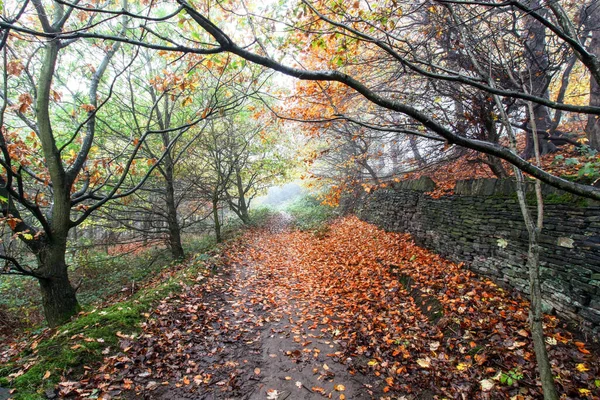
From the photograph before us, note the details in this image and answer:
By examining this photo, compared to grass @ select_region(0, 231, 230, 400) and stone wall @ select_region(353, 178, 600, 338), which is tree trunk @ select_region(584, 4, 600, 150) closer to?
stone wall @ select_region(353, 178, 600, 338)

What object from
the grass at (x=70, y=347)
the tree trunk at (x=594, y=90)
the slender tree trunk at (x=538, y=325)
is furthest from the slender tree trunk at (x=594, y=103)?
the grass at (x=70, y=347)

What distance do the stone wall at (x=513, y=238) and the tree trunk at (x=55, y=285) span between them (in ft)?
24.9

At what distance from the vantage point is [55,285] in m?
4.11

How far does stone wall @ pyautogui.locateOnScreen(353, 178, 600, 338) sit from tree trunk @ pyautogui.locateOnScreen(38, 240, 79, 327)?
7591 millimetres

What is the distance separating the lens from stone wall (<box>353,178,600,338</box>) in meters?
3.42

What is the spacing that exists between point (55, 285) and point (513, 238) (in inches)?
310

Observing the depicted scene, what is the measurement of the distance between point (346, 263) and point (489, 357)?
4.29 metres

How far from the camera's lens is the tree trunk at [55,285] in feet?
13.2

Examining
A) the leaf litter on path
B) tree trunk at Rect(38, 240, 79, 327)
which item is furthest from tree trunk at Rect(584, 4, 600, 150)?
tree trunk at Rect(38, 240, 79, 327)

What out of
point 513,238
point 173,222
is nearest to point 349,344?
point 513,238

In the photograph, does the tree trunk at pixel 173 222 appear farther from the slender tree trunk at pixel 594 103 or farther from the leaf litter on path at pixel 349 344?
the slender tree trunk at pixel 594 103

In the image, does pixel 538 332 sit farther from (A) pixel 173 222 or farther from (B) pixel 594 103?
(A) pixel 173 222

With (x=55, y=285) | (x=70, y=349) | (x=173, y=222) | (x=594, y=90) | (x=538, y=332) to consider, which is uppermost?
(x=594, y=90)

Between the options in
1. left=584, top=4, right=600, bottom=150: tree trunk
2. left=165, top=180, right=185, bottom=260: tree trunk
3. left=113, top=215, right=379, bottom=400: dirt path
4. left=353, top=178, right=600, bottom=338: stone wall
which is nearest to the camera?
left=113, top=215, right=379, bottom=400: dirt path
